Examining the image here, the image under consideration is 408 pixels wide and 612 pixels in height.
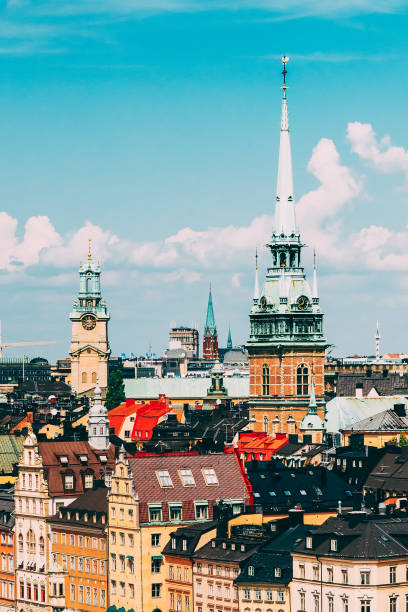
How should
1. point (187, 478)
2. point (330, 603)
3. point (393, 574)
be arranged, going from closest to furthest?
point (393, 574) < point (330, 603) < point (187, 478)

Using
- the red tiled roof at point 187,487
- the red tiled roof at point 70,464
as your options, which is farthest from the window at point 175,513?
the red tiled roof at point 70,464

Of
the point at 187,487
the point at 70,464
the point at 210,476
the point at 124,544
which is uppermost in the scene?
the point at 70,464

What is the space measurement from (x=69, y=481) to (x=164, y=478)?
19184 mm

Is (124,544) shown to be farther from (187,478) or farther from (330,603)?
(330,603)

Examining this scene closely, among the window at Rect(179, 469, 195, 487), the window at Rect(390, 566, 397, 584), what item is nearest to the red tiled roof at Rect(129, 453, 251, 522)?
the window at Rect(179, 469, 195, 487)

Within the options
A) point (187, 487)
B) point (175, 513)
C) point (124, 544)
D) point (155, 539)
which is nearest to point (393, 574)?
point (155, 539)

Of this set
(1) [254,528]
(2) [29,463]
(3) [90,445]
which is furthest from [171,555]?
(3) [90,445]

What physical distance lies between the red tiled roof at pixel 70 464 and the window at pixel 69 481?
0.89 feet

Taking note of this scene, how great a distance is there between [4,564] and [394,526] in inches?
1966

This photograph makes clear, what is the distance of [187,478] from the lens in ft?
529

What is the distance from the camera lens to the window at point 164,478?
6275 inches

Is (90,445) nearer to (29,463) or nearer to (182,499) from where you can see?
(29,463)

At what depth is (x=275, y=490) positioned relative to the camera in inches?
6560

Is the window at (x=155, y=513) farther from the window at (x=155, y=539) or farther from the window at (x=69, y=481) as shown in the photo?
the window at (x=69, y=481)
